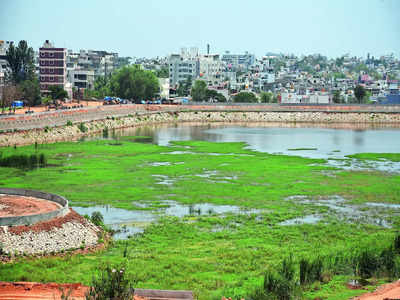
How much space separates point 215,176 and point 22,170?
13.3 meters

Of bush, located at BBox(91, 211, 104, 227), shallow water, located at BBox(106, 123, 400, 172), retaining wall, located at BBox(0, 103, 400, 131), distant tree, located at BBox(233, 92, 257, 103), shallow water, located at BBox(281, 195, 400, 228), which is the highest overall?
distant tree, located at BBox(233, 92, 257, 103)

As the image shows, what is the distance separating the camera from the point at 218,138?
85875 millimetres

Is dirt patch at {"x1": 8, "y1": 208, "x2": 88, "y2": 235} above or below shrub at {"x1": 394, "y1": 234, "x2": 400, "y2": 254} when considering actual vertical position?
above

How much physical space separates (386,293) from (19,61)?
403 feet

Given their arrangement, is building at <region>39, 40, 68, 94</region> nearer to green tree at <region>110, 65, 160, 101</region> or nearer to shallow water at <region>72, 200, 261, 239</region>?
green tree at <region>110, 65, 160, 101</region>

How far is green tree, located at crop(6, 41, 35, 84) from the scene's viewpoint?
442 ft

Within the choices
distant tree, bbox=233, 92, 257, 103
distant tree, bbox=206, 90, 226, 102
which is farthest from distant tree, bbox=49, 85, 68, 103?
distant tree, bbox=233, 92, 257, 103

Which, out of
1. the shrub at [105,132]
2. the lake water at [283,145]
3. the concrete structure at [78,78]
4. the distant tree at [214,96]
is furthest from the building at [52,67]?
the shrub at [105,132]

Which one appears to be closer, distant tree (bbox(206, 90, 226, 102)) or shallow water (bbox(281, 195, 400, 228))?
shallow water (bbox(281, 195, 400, 228))

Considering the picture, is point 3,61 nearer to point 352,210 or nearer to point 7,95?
point 7,95

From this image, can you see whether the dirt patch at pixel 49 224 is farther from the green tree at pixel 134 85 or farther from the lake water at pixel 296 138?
the green tree at pixel 134 85

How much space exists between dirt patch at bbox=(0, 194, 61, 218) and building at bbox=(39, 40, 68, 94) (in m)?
105


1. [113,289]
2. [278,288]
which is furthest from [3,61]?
[113,289]

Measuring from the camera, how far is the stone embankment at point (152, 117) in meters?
74.4
